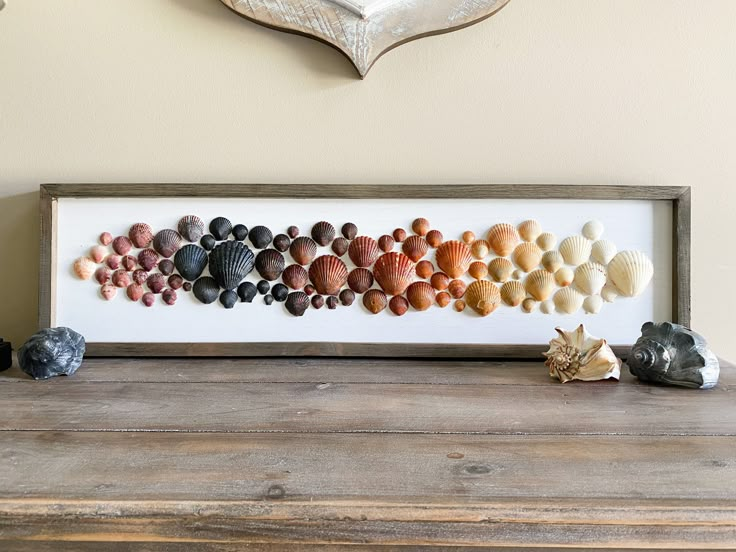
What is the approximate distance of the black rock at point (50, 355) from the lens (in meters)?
0.68

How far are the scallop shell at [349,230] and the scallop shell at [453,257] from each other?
15cm

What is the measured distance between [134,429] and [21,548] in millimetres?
138

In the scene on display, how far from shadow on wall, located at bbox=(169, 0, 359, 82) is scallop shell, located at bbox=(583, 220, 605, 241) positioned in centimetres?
48

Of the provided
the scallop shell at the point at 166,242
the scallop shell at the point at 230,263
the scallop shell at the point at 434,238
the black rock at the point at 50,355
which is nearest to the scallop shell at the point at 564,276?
the scallop shell at the point at 434,238

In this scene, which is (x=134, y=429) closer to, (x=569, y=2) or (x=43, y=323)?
(x=43, y=323)

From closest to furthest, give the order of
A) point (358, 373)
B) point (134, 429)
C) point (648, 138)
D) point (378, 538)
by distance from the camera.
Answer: point (378, 538)
point (134, 429)
point (358, 373)
point (648, 138)

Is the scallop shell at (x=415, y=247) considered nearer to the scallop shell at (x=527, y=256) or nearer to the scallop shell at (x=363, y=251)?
the scallop shell at (x=363, y=251)

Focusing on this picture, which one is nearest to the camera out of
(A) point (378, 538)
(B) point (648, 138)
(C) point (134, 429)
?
(A) point (378, 538)

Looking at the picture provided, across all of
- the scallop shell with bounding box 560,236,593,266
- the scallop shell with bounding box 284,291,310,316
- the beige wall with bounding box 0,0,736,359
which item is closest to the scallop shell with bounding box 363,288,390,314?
the scallop shell with bounding box 284,291,310,316

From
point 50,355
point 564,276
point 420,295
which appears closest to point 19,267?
point 50,355

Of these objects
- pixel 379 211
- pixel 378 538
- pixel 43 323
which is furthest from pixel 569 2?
pixel 43 323

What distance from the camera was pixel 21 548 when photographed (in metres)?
0.42

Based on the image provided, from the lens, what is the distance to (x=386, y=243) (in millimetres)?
801

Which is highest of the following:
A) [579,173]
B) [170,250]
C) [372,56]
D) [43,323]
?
[372,56]
